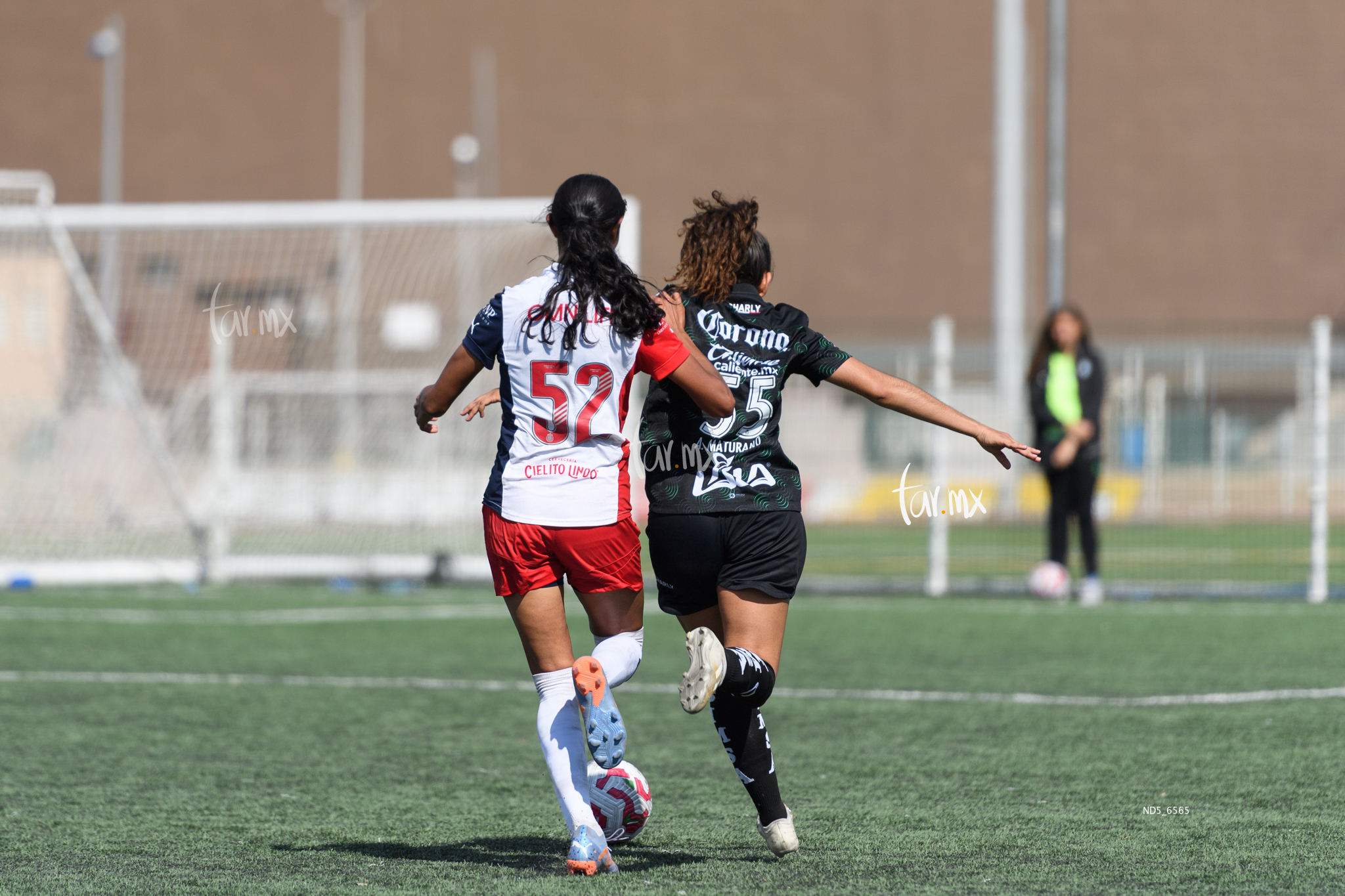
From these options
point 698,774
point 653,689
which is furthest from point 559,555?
point 653,689

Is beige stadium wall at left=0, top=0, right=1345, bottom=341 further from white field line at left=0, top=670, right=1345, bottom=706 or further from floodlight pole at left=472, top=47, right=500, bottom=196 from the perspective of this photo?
white field line at left=0, top=670, right=1345, bottom=706

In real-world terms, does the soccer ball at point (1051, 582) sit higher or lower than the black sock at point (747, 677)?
lower

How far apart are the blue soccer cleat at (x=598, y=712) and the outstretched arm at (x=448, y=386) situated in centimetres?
77

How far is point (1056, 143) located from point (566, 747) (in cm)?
1527

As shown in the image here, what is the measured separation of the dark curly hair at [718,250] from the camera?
4.61m

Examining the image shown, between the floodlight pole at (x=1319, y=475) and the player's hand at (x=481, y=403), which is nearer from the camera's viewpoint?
the player's hand at (x=481, y=403)

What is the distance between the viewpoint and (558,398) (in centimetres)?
438

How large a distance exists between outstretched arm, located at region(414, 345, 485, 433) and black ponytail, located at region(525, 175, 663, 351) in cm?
19

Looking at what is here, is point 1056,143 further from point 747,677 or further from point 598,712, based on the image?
point 598,712

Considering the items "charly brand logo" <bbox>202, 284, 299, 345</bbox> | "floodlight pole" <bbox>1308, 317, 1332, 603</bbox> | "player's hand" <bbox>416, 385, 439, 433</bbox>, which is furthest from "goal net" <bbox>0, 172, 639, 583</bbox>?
"player's hand" <bbox>416, 385, 439, 433</bbox>

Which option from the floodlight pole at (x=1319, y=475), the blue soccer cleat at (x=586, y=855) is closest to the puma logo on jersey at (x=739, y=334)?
the blue soccer cleat at (x=586, y=855)

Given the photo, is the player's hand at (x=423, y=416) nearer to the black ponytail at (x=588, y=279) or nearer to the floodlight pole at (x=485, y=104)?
the black ponytail at (x=588, y=279)

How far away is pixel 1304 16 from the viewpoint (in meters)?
42.4

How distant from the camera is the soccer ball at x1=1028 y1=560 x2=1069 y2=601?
12375 mm
